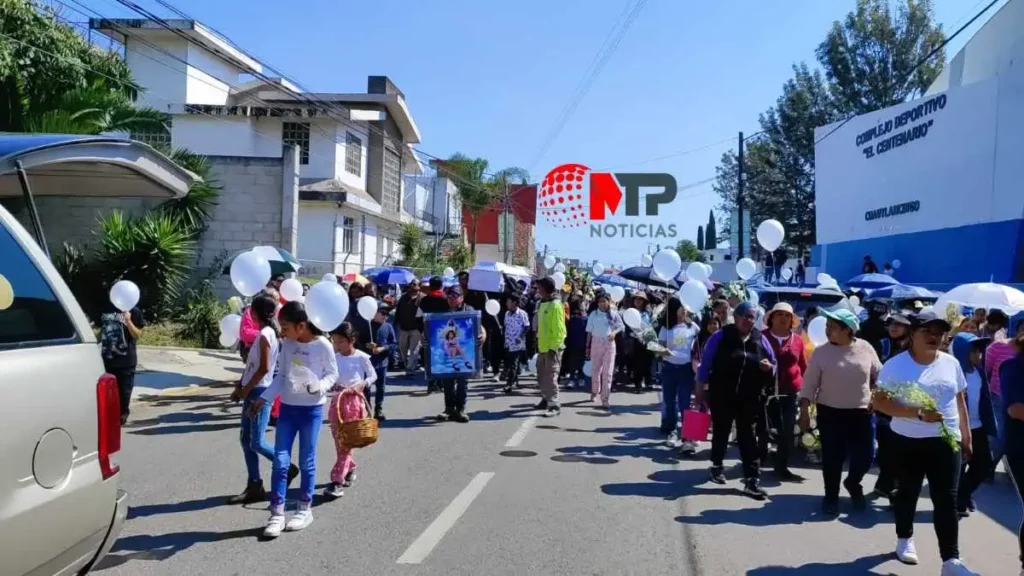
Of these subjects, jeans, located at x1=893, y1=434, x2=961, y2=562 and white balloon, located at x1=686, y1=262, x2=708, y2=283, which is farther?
white balloon, located at x1=686, y1=262, x2=708, y2=283

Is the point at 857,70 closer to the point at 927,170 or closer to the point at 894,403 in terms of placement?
the point at 927,170

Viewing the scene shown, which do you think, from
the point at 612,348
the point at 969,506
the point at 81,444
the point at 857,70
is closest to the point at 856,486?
the point at 969,506

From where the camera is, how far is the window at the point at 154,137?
56.9 feet

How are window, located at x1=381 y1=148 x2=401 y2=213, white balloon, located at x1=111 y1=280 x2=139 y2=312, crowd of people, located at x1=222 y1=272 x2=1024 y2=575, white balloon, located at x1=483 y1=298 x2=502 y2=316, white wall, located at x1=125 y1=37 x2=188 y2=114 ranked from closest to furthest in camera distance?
1. crowd of people, located at x1=222 y1=272 x2=1024 y2=575
2. white balloon, located at x1=111 y1=280 x2=139 y2=312
3. white balloon, located at x1=483 y1=298 x2=502 y2=316
4. white wall, located at x1=125 y1=37 x2=188 y2=114
5. window, located at x1=381 y1=148 x2=401 y2=213

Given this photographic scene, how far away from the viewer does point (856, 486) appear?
21.9 ft

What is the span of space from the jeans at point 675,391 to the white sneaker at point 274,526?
507 cm

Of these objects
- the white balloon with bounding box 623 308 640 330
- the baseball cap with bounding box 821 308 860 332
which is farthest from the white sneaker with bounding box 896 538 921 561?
the white balloon with bounding box 623 308 640 330

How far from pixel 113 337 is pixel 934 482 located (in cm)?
822

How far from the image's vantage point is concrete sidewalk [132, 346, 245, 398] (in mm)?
12766

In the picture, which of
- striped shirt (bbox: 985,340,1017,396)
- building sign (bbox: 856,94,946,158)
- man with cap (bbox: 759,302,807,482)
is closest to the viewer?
striped shirt (bbox: 985,340,1017,396)

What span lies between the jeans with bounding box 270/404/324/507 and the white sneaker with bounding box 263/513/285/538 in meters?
0.08

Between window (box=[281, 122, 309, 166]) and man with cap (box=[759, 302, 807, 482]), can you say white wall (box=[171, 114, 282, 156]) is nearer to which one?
window (box=[281, 122, 309, 166])

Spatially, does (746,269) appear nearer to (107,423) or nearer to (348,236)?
(107,423)

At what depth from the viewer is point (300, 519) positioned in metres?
5.73
